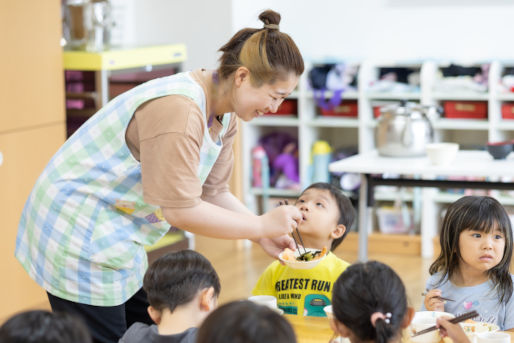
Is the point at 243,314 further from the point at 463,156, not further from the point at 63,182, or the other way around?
the point at 463,156

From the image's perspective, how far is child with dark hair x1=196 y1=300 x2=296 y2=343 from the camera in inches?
46.2

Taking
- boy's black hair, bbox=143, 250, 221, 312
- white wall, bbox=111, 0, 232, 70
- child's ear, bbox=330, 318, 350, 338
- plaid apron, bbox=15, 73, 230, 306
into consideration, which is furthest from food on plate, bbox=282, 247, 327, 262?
white wall, bbox=111, 0, 232, 70

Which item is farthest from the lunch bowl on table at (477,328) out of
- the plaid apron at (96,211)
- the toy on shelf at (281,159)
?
the toy on shelf at (281,159)

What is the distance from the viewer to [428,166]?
353 cm

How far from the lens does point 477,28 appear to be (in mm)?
4930

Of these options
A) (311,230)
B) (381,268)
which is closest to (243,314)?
(381,268)

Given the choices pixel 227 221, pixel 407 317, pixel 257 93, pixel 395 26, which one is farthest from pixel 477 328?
pixel 395 26

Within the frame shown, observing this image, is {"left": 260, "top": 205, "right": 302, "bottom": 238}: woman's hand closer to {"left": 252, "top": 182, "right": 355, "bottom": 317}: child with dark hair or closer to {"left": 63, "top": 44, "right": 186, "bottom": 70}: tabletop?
{"left": 252, "top": 182, "right": 355, "bottom": 317}: child with dark hair

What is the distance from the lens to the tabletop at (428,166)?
339 cm

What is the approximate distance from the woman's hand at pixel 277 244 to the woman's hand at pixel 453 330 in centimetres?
59

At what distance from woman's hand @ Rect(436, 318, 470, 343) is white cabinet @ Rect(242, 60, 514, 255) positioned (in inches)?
Answer: 119

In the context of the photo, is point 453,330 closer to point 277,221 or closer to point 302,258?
point 277,221

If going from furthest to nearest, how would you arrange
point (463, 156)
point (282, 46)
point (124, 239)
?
point (463, 156) < point (124, 239) < point (282, 46)

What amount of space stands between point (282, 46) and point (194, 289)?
0.56 m
